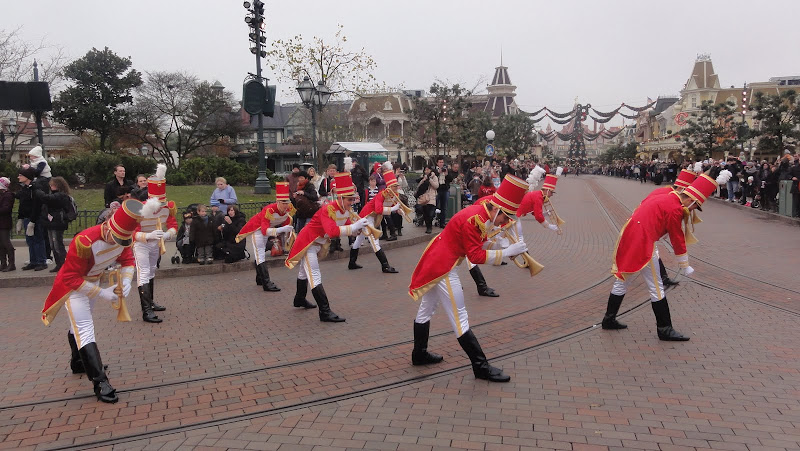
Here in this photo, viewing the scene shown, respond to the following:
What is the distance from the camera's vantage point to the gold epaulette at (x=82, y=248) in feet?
16.5

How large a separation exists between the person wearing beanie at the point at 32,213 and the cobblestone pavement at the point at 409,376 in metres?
1.85

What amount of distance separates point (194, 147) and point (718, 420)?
36982mm

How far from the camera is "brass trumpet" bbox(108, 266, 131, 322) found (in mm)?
5482

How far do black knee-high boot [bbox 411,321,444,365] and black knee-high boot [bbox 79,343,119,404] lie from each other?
2.76m

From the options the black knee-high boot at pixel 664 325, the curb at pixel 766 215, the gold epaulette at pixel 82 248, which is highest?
the gold epaulette at pixel 82 248

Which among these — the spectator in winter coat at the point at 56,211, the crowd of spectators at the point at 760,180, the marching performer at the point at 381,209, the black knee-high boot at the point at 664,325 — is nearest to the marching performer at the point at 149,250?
the marching performer at the point at 381,209

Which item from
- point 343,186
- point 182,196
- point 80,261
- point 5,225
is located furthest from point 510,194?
point 182,196

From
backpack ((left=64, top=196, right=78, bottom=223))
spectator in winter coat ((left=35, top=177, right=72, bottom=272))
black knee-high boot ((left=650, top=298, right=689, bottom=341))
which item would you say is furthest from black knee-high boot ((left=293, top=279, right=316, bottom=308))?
backpack ((left=64, top=196, right=78, bottom=223))

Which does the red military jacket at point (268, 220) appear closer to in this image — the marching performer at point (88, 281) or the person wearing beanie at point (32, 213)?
the marching performer at point (88, 281)

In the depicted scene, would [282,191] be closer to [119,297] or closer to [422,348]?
[119,297]

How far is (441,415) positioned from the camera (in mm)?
4680

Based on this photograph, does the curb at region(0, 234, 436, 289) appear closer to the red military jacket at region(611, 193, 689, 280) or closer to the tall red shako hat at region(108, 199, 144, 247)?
the tall red shako hat at region(108, 199, 144, 247)

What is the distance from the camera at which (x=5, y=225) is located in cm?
1056

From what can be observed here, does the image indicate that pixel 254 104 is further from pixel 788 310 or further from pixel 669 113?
pixel 669 113
